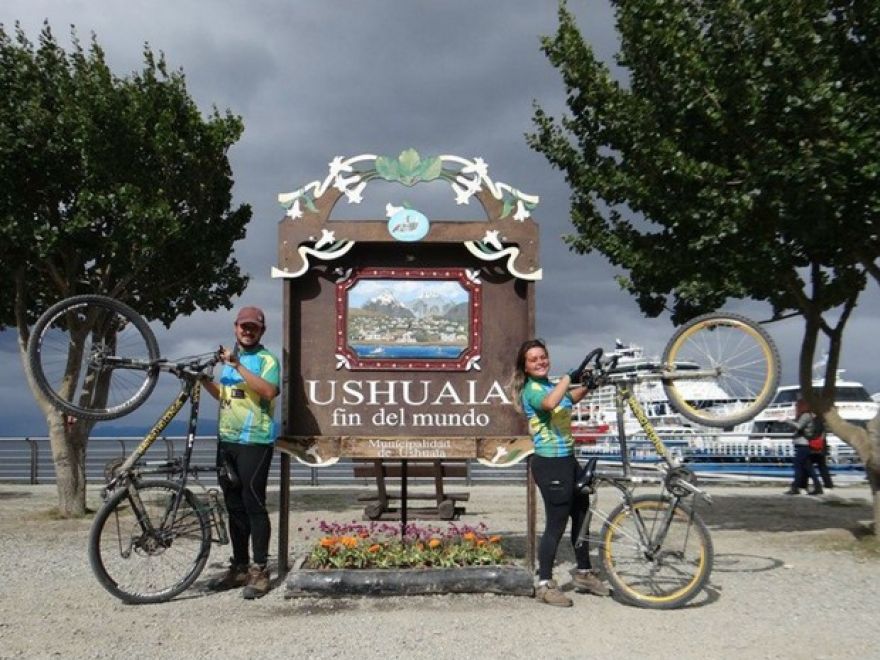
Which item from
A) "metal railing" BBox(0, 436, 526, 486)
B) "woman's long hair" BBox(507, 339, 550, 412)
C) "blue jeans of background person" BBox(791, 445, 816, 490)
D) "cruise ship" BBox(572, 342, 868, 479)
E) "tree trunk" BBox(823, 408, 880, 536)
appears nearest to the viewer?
"woman's long hair" BBox(507, 339, 550, 412)

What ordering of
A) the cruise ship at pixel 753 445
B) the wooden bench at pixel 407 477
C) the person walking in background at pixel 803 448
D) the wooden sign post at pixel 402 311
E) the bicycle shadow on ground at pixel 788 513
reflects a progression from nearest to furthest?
the wooden sign post at pixel 402 311 < the wooden bench at pixel 407 477 < the bicycle shadow on ground at pixel 788 513 < the person walking in background at pixel 803 448 < the cruise ship at pixel 753 445

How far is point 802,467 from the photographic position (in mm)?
15562

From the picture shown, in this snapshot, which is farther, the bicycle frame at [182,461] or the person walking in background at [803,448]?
the person walking in background at [803,448]

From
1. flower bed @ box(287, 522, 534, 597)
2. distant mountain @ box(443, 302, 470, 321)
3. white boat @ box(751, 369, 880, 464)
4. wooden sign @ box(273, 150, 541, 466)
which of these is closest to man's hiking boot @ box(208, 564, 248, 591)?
flower bed @ box(287, 522, 534, 597)

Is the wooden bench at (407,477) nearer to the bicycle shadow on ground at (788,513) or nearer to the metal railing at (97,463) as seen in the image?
the bicycle shadow on ground at (788,513)

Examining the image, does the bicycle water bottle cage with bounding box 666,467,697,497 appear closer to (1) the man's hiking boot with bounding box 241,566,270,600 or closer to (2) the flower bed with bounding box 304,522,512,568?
(2) the flower bed with bounding box 304,522,512,568

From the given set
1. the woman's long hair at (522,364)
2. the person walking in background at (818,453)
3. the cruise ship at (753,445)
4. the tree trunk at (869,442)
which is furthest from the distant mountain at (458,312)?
the cruise ship at (753,445)

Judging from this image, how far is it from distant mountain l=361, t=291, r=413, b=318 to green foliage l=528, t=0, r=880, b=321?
3.57 metres

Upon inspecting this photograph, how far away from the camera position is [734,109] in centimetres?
865

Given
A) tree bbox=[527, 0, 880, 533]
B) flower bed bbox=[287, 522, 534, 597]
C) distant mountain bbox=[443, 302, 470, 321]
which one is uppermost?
tree bbox=[527, 0, 880, 533]

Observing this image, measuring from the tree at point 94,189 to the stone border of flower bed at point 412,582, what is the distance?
639 cm

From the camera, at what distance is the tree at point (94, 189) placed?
35.3ft

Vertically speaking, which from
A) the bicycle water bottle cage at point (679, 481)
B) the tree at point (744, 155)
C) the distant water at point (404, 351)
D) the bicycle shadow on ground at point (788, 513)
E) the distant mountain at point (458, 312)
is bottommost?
the bicycle shadow on ground at point (788, 513)

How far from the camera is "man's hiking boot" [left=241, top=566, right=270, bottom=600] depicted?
20.5 feet
